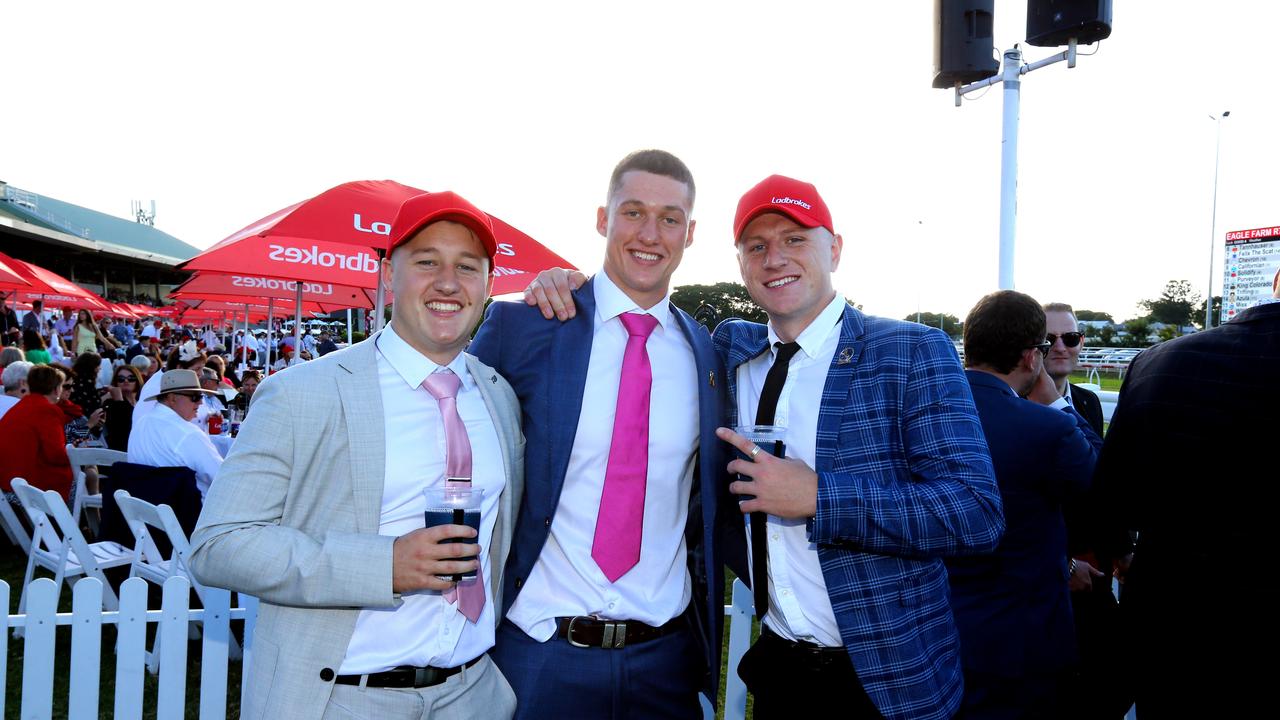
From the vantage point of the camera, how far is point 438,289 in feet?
6.91

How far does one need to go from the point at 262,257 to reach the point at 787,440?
6.85 m

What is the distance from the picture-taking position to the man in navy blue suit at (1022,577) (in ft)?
8.83

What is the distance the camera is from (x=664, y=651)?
2.36m

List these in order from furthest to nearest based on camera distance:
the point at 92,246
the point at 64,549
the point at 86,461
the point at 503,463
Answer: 1. the point at 92,246
2. the point at 86,461
3. the point at 64,549
4. the point at 503,463

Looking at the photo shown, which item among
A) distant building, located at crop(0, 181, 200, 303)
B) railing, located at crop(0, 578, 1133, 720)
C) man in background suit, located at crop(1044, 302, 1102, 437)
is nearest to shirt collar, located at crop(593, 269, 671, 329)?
railing, located at crop(0, 578, 1133, 720)

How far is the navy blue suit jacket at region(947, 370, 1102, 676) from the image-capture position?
2693 millimetres

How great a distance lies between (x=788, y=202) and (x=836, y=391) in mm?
631

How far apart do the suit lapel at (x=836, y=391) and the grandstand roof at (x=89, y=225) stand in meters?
48.8

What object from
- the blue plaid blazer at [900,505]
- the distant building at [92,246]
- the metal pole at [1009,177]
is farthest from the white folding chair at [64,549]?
the distant building at [92,246]

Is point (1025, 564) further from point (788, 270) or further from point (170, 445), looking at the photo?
point (170, 445)

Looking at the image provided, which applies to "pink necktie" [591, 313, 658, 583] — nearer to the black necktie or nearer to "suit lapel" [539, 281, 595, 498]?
"suit lapel" [539, 281, 595, 498]

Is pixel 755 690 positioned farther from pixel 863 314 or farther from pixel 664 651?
pixel 863 314

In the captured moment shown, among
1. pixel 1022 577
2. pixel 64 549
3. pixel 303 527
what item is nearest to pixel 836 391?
pixel 1022 577

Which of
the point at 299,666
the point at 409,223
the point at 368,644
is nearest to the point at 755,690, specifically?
the point at 368,644
